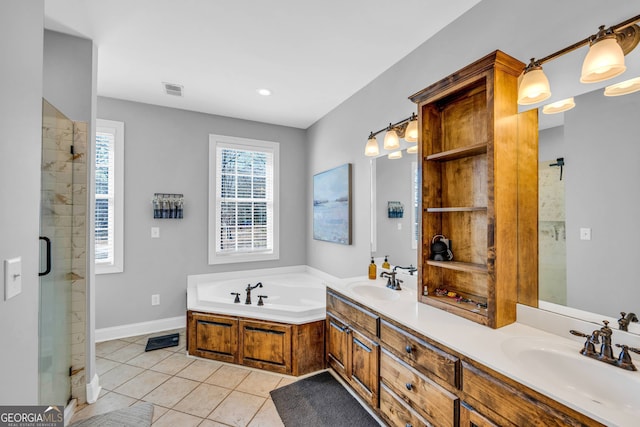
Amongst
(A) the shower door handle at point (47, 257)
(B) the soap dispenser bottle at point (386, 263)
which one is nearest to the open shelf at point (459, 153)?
(B) the soap dispenser bottle at point (386, 263)

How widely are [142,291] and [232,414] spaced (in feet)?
6.76

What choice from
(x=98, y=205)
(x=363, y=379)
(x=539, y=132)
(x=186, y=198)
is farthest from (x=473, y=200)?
(x=98, y=205)

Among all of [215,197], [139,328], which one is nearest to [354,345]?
[215,197]

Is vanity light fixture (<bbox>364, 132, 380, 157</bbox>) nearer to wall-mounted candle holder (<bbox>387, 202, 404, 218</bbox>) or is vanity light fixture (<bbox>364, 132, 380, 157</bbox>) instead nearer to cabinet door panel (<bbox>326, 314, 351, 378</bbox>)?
wall-mounted candle holder (<bbox>387, 202, 404, 218</bbox>)

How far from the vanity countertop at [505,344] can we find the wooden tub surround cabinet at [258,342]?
760 millimetres

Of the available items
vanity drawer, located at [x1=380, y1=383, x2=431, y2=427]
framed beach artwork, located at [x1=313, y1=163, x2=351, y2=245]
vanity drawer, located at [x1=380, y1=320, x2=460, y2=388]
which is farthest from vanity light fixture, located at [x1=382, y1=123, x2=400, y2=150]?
vanity drawer, located at [x1=380, y1=383, x2=431, y2=427]

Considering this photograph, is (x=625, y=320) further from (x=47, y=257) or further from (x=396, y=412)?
(x=47, y=257)

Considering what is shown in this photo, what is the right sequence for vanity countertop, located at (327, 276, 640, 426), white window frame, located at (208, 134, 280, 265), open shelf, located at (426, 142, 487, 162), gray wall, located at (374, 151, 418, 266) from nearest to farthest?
vanity countertop, located at (327, 276, 640, 426), open shelf, located at (426, 142, 487, 162), gray wall, located at (374, 151, 418, 266), white window frame, located at (208, 134, 280, 265)

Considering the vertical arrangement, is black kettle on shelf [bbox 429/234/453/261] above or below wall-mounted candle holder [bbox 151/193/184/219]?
below

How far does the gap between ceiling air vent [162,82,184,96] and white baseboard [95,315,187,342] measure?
2.64 meters

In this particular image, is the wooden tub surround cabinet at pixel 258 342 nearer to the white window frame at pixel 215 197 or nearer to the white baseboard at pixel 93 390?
the white baseboard at pixel 93 390

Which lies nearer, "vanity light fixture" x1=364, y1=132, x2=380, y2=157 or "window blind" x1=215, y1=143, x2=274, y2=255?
"vanity light fixture" x1=364, y1=132, x2=380, y2=157

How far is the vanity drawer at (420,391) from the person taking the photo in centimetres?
131

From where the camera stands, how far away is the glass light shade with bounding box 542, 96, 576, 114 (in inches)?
53.6
